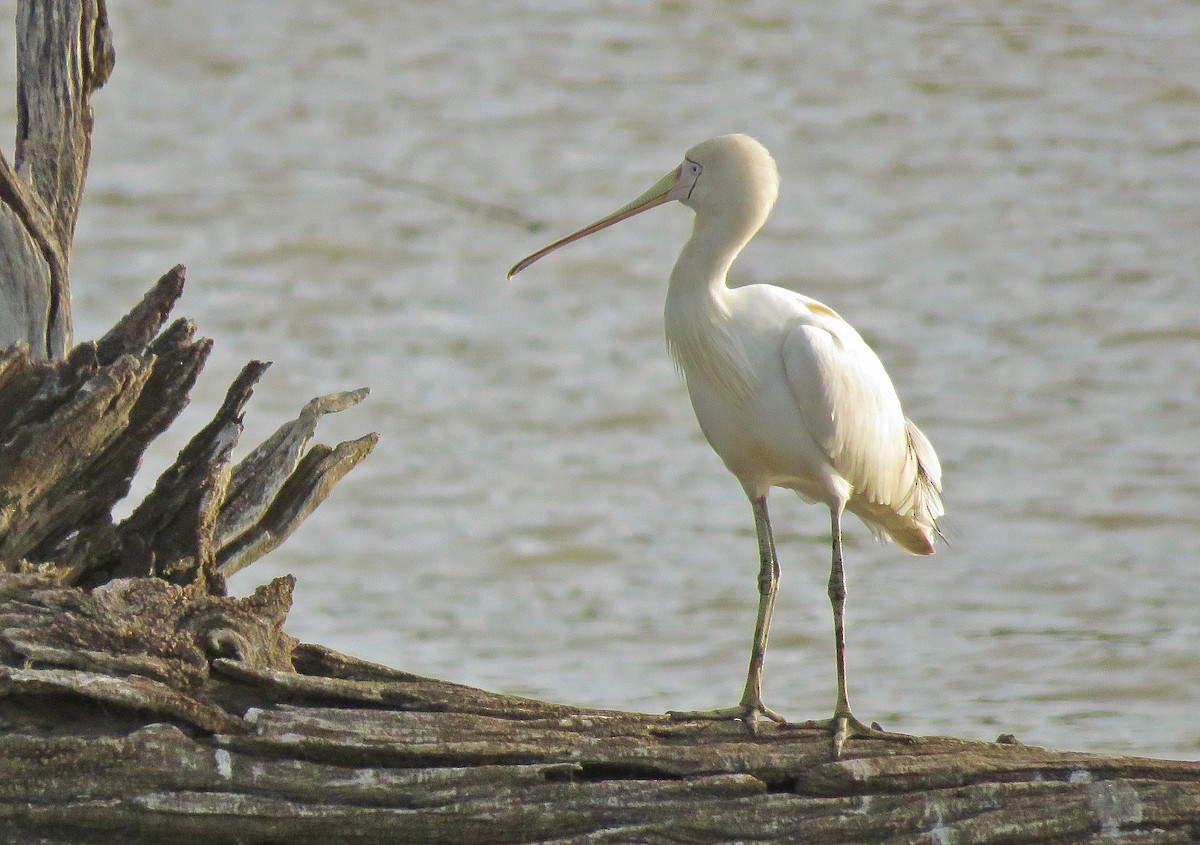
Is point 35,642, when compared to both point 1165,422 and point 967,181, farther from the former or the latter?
point 967,181

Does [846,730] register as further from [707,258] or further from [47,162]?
[47,162]

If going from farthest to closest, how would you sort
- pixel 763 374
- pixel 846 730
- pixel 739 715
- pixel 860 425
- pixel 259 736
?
pixel 860 425 < pixel 763 374 < pixel 739 715 < pixel 846 730 < pixel 259 736

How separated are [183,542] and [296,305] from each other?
10187mm

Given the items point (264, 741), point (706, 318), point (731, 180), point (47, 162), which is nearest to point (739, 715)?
point (706, 318)

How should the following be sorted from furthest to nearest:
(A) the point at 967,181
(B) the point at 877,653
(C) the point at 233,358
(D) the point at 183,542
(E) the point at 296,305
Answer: (A) the point at 967,181
(E) the point at 296,305
(C) the point at 233,358
(B) the point at 877,653
(D) the point at 183,542

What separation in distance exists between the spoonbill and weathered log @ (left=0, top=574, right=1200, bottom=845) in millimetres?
433

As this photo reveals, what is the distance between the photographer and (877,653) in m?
9.75

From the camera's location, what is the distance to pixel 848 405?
4.87m

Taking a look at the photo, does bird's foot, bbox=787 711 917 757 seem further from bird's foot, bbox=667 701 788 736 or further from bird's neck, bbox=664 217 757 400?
bird's neck, bbox=664 217 757 400

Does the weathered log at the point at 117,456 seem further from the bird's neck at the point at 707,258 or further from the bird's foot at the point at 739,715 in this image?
the bird's foot at the point at 739,715

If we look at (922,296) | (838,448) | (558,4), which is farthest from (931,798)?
(558,4)

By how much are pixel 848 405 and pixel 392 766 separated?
4.99 feet

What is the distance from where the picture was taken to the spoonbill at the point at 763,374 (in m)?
4.80

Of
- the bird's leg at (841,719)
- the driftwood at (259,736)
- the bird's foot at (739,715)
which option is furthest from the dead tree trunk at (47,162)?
the bird's leg at (841,719)
